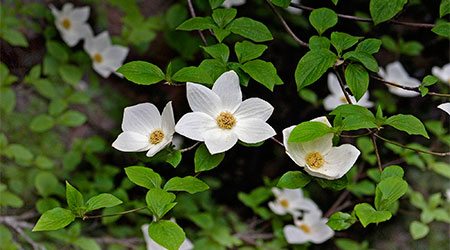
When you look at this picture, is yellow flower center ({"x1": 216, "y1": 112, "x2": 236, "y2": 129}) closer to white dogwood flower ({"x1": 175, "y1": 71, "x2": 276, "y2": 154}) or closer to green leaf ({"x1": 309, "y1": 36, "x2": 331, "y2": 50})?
white dogwood flower ({"x1": 175, "y1": 71, "x2": 276, "y2": 154})

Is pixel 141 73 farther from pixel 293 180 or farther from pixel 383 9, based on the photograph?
pixel 383 9

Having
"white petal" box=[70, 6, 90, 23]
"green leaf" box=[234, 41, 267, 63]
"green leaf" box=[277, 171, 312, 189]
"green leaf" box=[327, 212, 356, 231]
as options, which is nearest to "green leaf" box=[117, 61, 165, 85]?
"green leaf" box=[234, 41, 267, 63]

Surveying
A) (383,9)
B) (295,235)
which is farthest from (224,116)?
(295,235)

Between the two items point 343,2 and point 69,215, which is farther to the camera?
point 343,2

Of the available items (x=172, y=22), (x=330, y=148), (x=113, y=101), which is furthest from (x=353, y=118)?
(x=113, y=101)

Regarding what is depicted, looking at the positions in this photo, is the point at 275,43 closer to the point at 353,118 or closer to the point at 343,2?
the point at 343,2

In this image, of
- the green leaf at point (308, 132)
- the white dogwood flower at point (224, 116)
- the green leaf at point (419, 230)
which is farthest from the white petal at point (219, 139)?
the green leaf at point (419, 230)
